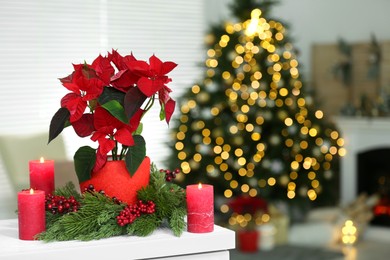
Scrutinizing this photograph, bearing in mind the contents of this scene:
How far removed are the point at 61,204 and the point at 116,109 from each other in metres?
0.30

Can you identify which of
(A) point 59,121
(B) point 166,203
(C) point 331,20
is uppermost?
(C) point 331,20

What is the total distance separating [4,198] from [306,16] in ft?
11.8

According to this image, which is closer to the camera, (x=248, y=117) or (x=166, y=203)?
(x=166, y=203)

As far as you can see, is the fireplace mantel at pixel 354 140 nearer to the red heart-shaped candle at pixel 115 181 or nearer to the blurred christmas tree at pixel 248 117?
the blurred christmas tree at pixel 248 117

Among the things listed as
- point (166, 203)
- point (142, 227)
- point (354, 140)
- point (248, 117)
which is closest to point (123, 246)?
point (142, 227)

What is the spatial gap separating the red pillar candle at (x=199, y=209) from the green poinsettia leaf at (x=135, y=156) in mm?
151

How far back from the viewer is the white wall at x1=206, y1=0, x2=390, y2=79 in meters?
6.74

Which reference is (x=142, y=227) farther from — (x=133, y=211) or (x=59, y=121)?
(x=59, y=121)

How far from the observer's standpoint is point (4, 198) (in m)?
4.40

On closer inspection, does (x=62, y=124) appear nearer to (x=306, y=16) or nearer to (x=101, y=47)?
(x=101, y=47)

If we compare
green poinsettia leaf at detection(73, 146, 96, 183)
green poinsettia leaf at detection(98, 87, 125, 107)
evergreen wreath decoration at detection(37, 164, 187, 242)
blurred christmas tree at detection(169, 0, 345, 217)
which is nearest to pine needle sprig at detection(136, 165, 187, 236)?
evergreen wreath decoration at detection(37, 164, 187, 242)

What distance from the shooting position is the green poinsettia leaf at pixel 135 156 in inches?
76.7

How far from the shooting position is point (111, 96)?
1.92 metres

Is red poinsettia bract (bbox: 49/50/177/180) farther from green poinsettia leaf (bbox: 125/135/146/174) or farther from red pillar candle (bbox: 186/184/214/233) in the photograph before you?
red pillar candle (bbox: 186/184/214/233)
